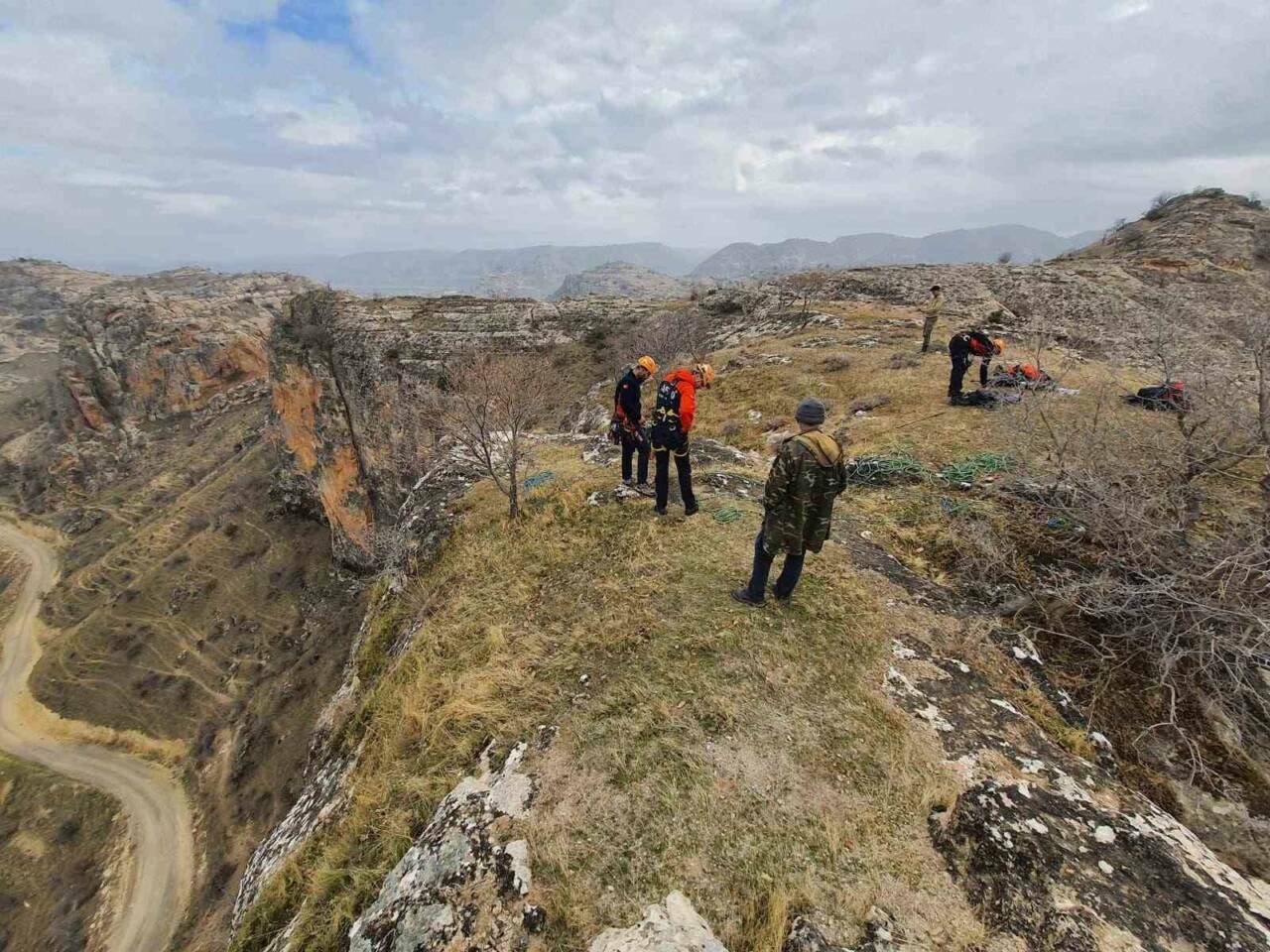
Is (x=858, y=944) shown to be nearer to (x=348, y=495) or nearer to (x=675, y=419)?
(x=675, y=419)

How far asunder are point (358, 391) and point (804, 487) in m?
41.7

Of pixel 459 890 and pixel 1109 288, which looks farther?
pixel 1109 288

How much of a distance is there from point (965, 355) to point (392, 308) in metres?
47.7

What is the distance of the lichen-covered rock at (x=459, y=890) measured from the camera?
3.38m

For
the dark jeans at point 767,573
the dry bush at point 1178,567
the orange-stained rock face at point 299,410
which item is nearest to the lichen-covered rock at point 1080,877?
the dry bush at point 1178,567

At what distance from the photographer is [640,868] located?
3.66 m

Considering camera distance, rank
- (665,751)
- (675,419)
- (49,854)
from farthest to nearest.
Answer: (49,854)
(675,419)
(665,751)

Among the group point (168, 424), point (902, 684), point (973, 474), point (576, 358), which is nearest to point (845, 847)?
point (902, 684)

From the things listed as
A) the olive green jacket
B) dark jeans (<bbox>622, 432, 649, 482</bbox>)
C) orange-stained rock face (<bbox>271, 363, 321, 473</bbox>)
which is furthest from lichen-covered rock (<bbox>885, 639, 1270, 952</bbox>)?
orange-stained rock face (<bbox>271, 363, 321, 473</bbox>)

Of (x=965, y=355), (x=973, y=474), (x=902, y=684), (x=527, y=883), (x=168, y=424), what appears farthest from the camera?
(x=168, y=424)

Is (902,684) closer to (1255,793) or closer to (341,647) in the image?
(1255,793)

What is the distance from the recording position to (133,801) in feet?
102

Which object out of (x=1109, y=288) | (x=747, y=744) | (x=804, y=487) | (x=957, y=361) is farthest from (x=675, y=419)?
(x=1109, y=288)

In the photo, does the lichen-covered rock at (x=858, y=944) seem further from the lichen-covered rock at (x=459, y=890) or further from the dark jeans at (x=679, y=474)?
the dark jeans at (x=679, y=474)
